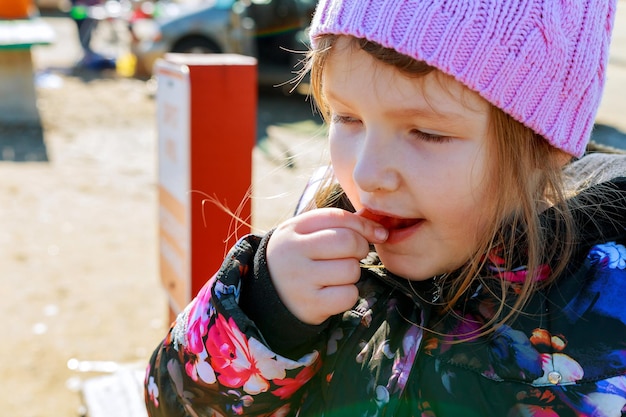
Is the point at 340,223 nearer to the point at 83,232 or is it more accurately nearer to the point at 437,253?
the point at 437,253

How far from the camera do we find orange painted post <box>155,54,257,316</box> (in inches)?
107

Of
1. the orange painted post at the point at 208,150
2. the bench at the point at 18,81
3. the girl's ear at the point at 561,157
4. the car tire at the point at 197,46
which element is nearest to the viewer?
the girl's ear at the point at 561,157

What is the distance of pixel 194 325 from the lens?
4.82 ft

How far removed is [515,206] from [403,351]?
1.11 ft

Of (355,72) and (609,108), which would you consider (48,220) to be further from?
(609,108)

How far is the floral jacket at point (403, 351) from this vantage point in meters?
1.28

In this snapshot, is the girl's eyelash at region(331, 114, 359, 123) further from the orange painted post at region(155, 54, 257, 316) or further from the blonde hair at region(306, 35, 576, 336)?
the orange painted post at region(155, 54, 257, 316)

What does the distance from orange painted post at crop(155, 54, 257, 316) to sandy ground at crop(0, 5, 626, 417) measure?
17cm

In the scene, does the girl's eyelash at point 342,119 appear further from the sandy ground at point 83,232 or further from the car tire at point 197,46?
the car tire at point 197,46

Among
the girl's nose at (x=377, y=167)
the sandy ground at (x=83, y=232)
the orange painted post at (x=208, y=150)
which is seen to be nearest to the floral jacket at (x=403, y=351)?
the girl's nose at (x=377, y=167)

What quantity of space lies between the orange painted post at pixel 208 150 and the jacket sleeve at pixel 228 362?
1.19 meters

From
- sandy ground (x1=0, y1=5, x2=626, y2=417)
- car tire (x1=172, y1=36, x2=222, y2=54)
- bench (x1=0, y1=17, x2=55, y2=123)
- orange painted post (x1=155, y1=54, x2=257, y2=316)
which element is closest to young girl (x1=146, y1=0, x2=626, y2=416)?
sandy ground (x1=0, y1=5, x2=626, y2=417)

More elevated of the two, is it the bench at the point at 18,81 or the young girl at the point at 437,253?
the young girl at the point at 437,253

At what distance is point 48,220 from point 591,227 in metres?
4.81
